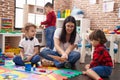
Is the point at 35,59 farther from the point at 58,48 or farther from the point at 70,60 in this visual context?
the point at 70,60

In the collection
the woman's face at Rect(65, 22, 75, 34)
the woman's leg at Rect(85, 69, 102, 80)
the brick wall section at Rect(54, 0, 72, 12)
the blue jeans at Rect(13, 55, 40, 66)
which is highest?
the brick wall section at Rect(54, 0, 72, 12)

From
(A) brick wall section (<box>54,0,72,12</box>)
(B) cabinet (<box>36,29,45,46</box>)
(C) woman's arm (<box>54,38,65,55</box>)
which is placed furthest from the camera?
(A) brick wall section (<box>54,0,72,12</box>)

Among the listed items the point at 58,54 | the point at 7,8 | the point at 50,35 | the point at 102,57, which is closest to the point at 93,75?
the point at 102,57

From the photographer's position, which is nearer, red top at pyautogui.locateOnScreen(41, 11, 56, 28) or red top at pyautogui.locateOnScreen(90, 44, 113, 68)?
red top at pyautogui.locateOnScreen(90, 44, 113, 68)

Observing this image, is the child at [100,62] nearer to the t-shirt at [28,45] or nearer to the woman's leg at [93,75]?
the woman's leg at [93,75]

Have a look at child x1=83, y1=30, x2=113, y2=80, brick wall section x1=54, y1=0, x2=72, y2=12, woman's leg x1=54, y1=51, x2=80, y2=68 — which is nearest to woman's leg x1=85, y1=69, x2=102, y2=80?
child x1=83, y1=30, x2=113, y2=80

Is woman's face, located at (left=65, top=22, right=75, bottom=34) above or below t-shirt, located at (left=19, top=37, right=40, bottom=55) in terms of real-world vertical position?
above

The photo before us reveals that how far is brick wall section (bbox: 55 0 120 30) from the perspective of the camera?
15.7 ft

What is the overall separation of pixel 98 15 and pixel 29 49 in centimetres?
279

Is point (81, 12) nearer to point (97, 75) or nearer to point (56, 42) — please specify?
point (56, 42)

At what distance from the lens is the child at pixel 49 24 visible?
426 centimetres

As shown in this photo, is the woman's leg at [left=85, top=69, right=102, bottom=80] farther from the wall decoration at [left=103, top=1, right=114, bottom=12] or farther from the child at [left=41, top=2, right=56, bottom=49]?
the wall decoration at [left=103, top=1, right=114, bottom=12]

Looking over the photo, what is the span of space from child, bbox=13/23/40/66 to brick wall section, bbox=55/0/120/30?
8.41 ft

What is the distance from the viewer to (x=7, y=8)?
438 centimetres
